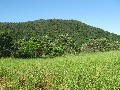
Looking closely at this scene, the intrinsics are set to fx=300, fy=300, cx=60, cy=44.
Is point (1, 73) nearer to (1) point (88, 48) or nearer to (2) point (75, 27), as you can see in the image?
(1) point (88, 48)

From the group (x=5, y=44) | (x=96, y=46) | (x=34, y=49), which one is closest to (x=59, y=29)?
(x=96, y=46)

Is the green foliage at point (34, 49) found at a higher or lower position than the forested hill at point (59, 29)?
lower

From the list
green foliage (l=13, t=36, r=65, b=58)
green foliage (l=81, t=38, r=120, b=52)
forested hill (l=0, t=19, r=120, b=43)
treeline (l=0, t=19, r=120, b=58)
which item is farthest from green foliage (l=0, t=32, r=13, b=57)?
forested hill (l=0, t=19, r=120, b=43)

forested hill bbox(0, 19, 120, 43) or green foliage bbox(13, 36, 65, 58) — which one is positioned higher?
forested hill bbox(0, 19, 120, 43)

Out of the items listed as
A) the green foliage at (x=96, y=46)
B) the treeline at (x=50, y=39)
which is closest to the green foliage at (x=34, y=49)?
the treeline at (x=50, y=39)

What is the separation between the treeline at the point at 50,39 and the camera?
228ft

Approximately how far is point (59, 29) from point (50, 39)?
1684 inches

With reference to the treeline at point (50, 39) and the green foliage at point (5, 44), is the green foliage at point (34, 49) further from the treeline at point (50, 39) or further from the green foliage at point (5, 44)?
the green foliage at point (5, 44)

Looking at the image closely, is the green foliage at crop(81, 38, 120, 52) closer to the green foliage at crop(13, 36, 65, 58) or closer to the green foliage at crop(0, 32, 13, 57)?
the green foliage at crop(13, 36, 65, 58)

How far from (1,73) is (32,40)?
175ft

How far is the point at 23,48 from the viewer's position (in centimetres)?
6925

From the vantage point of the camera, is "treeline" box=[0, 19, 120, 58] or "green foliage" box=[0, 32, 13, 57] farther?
"treeline" box=[0, 19, 120, 58]

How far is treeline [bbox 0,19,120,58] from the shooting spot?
69.6 metres


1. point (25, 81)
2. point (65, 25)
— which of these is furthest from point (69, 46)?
point (25, 81)
